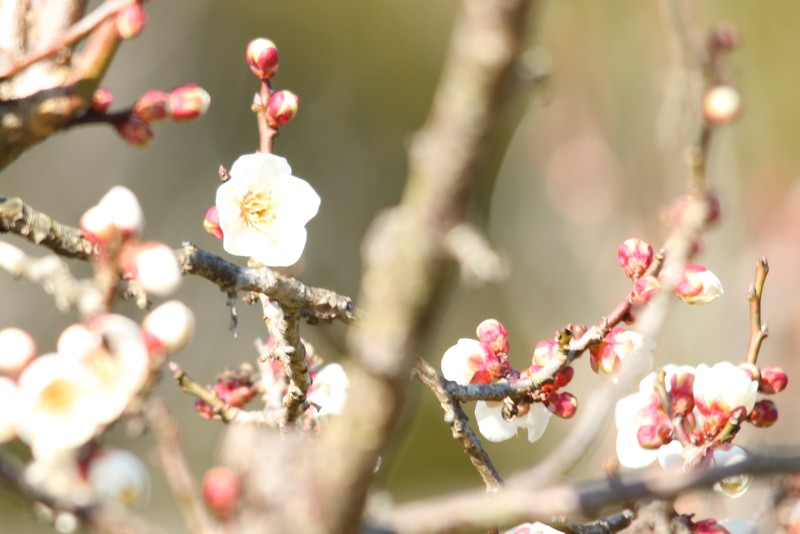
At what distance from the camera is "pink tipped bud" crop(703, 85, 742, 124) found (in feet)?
4.85

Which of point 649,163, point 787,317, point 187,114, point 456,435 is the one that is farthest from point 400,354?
point 649,163

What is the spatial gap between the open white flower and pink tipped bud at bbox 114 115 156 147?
0.08m

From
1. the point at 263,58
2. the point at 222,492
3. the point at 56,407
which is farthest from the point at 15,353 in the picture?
the point at 263,58

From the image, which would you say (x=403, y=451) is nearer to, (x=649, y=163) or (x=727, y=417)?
(x=649, y=163)

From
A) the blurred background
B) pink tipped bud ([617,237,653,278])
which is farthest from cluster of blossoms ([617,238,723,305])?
the blurred background

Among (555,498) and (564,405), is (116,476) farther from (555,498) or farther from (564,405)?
(564,405)

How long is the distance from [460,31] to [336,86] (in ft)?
16.8

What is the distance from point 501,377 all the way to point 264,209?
0.98 ft

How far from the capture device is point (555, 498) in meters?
0.53

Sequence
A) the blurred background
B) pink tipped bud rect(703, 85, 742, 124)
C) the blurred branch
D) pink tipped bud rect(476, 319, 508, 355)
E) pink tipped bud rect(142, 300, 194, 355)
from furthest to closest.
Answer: the blurred background < pink tipped bud rect(703, 85, 742, 124) < pink tipped bud rect(476, 319, 508, 355) < pink tipped bud rect(142, 300, 194, 355) < the blurred branch

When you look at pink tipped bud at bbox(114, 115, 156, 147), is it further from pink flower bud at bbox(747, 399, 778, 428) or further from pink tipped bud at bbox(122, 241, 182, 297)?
pink flower bud at bbox(747, 399, 778, 428)

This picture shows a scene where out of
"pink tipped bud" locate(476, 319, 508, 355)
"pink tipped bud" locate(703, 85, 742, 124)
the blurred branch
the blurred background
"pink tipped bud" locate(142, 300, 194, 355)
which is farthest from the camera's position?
the blurred background

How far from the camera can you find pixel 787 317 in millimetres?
2598

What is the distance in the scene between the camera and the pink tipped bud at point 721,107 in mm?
1478
